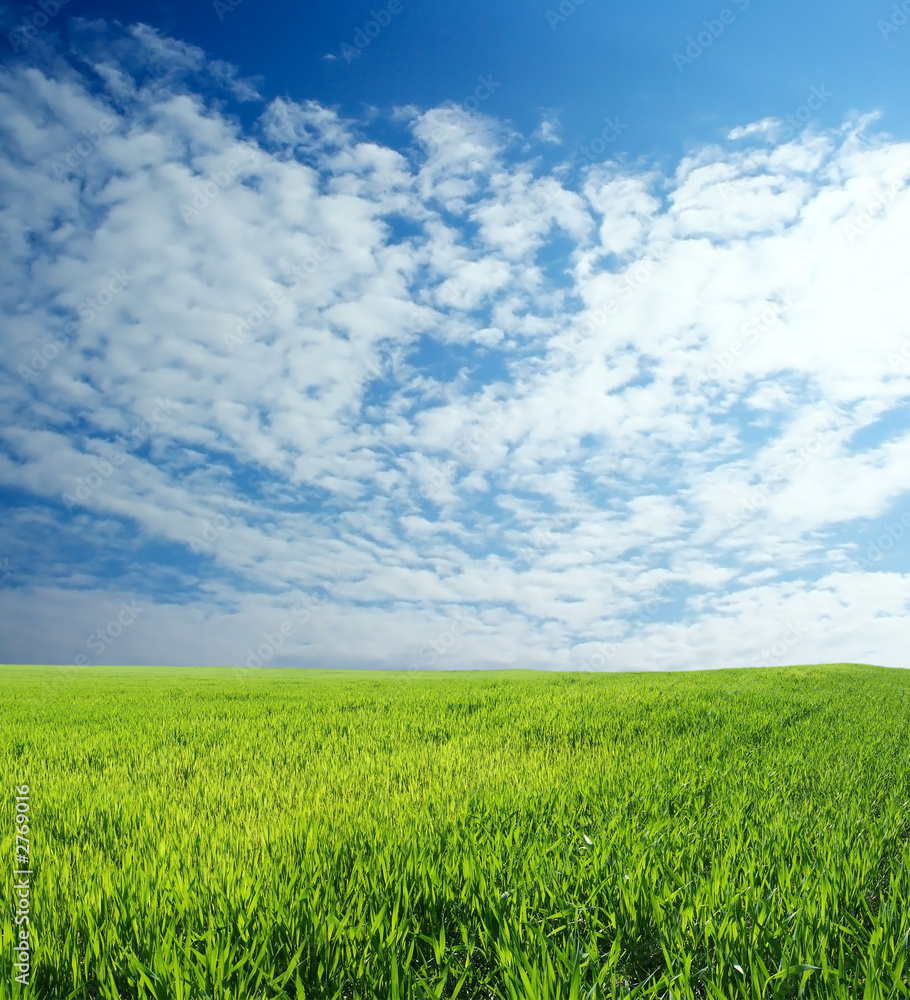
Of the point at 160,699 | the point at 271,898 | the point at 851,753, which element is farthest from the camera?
the point at 160,699

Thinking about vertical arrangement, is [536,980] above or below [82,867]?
above

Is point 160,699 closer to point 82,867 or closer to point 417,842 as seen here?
point 82,867

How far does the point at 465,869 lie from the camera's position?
382 cm

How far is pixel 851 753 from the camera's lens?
8.82 metres

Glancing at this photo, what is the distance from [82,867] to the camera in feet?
14.9

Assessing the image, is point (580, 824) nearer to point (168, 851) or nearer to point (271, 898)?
point (271, 898)

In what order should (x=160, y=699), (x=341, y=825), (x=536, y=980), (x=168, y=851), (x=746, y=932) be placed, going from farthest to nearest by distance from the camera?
1. (x=160, y=699)
2. (x=341, y=825)
3. (x=168, y=851)
4. (x=746, y=932)
5. (x=536, y=980)

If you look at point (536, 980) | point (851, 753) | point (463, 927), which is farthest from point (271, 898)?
point (851, 753)

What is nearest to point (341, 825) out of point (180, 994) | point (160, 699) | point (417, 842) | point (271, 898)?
point (417, 842)

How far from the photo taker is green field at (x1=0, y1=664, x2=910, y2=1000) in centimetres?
295

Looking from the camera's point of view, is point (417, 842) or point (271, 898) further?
point (417, 842)

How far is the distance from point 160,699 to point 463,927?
57.4 ft

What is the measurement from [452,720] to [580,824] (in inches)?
275

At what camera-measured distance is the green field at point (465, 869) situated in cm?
295
